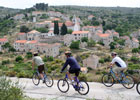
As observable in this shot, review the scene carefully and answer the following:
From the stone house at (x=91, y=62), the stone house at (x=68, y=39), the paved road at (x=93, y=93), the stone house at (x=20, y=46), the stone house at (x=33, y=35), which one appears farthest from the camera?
the stone house at (x=33, y=35)

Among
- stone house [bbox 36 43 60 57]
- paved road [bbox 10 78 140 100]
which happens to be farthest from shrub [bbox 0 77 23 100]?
stone house [bbox 36 43 60 57]

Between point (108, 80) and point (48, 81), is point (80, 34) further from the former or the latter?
point (108, 80)

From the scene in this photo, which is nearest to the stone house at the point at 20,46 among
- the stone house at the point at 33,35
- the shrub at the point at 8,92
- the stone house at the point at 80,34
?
the stone house at the point at 33,35

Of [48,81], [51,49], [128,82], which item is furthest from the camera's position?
[51,49]

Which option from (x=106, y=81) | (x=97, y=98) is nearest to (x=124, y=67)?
(x=106, y=81)

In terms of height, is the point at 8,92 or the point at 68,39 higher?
the point at 8,92

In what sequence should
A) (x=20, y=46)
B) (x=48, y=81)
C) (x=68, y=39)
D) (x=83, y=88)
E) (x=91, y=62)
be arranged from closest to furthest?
(x=83, y=88) < (x=48, y=81) < (x=91, y=62) < (x=68, y=39) < (x=20, y=46)

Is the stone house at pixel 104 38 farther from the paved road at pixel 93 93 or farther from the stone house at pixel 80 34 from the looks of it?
the paved road at pixel 93 93

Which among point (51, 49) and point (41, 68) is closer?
point (41, 68)

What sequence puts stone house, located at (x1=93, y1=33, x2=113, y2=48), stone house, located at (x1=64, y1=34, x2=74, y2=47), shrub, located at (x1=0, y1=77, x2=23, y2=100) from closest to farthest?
shrub, located at (x1=0, y1=77, x2=23, y2=100) < stone house, located at (x1=64, y1=34, x2=74, y2=47) < stone house, located at (x1=93, y1=33, x2=113, y2=48)

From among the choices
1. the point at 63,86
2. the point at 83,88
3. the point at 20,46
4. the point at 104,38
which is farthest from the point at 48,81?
the point at 104,38

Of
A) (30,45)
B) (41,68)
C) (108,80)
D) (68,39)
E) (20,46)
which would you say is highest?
(41,68)

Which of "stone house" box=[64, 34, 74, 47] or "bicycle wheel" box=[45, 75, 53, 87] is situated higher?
"bicycle wheel" box=[45, 75, 53, 87]

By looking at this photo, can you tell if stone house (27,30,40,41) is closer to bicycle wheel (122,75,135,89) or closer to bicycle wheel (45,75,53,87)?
bicycle wheel (45,75,53,87)
